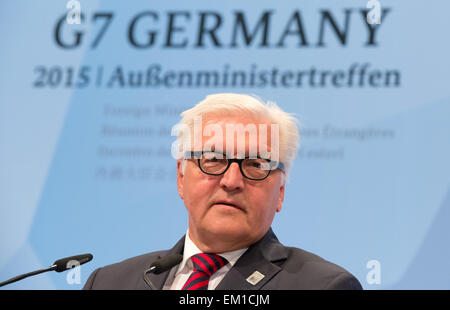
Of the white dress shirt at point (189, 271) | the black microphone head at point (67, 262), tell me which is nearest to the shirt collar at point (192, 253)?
the white dress shirt at point (189, 271)

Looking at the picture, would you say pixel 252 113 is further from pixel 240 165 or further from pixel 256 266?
pixel 256 266

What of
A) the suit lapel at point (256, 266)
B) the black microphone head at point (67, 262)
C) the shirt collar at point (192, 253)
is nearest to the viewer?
the black microphone head at point (67, 262)

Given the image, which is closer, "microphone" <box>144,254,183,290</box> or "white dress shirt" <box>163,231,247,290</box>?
"microphone" <box>144,254,183,290</box>

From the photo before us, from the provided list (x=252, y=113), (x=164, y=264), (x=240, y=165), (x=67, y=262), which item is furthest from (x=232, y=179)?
(x=67, y=262)

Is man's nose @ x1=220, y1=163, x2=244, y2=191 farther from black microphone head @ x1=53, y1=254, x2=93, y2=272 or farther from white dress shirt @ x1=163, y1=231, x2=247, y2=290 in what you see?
black microphone head @ x1=53, y1=254, x2=93, y2=272

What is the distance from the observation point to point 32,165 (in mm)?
3668

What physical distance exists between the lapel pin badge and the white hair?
39 centimetres

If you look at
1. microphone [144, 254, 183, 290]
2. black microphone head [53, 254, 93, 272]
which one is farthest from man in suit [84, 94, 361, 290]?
black microphone head [53, 254, 93, 272]

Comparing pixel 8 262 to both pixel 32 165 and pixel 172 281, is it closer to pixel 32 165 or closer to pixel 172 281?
pixel 32 165

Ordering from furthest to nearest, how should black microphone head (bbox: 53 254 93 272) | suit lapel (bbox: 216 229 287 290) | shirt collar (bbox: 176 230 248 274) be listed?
1. shirt collar (bbox: 176 230 248 274)
2. suit lapel (bbox: 216 229 287 290)
3. black microphone head (bbox: 53 254 93 272)

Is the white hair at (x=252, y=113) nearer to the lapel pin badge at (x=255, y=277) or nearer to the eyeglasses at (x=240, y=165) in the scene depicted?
the eyeglasses at (x=240, y=165)

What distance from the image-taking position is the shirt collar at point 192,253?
2.11 m

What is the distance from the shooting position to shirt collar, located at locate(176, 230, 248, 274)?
2105 mm
